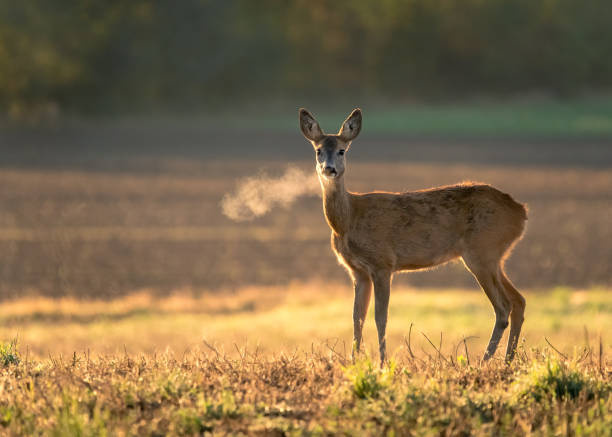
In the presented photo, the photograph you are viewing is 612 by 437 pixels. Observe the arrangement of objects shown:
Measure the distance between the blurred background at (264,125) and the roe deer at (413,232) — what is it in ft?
69.0

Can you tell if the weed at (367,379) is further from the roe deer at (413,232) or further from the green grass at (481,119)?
the green grass at (481,119)

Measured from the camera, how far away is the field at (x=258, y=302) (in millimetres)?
7492

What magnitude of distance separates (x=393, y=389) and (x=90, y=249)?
Answer: 3089cm

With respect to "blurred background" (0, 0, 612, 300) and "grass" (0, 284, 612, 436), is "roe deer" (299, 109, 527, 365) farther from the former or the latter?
"blurred background" (0, 0, 612, 300)

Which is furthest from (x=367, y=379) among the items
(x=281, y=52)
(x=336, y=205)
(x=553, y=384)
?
(x=281, y=52)

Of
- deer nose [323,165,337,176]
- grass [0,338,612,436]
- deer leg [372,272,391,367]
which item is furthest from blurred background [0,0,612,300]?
grass [0,338,612,436]

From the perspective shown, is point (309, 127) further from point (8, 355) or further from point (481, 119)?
point (481, 119)

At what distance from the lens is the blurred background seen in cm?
3672

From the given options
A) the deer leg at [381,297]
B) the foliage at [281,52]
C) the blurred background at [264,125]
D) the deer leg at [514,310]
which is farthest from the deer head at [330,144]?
the foliage at [281,52]

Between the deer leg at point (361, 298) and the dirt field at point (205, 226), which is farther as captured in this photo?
the dirt field at point (205, 226)

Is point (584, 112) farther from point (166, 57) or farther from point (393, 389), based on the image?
point (393, 389)

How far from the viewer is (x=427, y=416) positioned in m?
7.25

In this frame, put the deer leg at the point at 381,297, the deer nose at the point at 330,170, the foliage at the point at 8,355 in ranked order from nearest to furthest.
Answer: the foliage at the point at 8,355, the deer nose at the point at 330,170, the deer leg at the point at 381,297

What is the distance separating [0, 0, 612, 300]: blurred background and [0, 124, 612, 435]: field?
25 centimetres
